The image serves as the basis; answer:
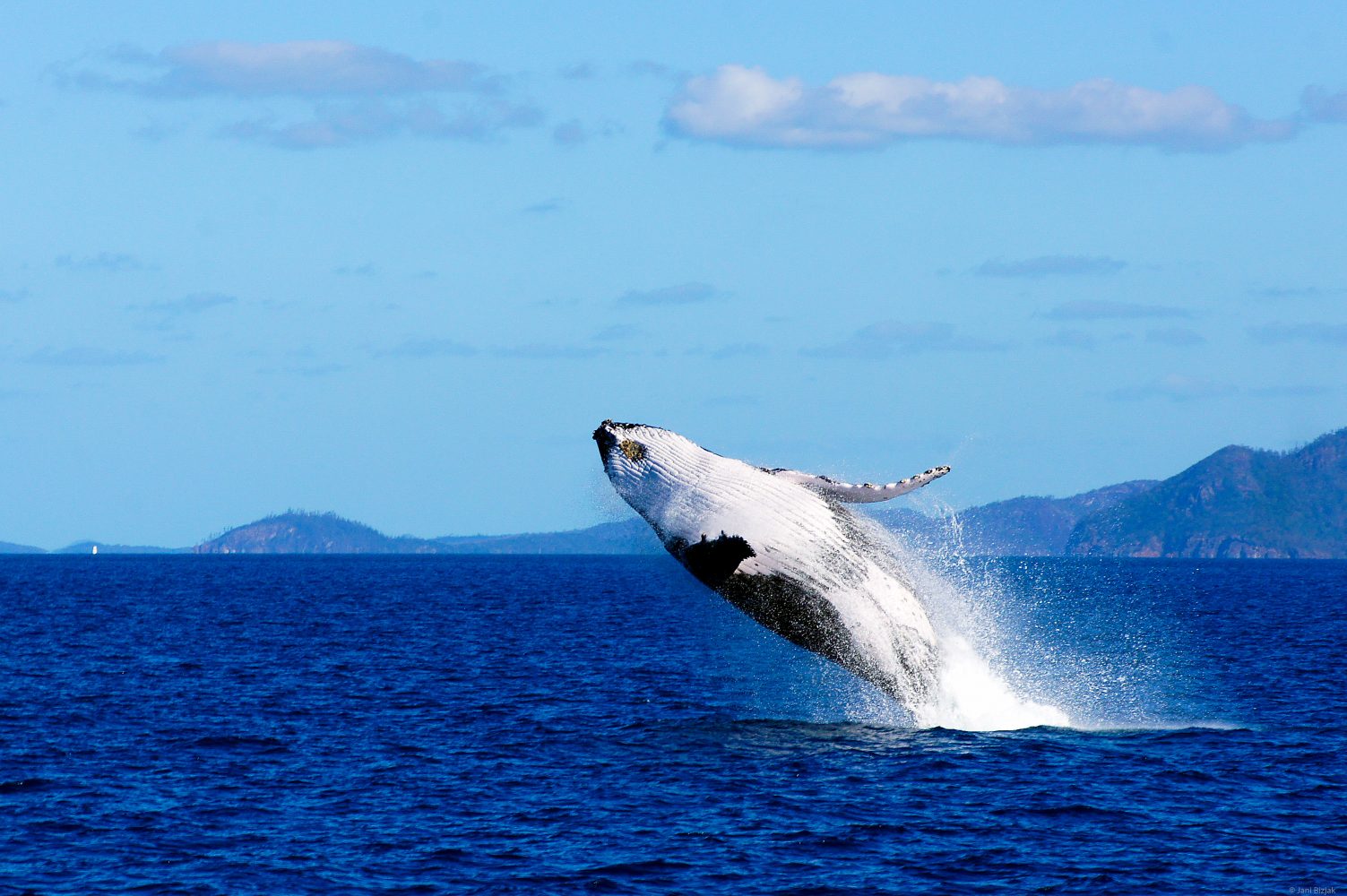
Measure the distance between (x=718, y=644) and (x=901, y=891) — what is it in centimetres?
3994

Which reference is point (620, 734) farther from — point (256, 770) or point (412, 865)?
point (412, 865)

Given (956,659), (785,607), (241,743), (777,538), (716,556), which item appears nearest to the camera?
(716,556)

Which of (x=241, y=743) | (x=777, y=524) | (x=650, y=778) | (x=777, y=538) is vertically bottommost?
(x=241, y=743)

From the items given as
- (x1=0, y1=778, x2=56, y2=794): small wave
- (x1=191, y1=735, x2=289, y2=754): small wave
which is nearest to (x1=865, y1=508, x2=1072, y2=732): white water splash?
(x1=191, y1=735, x2=289, y2=754): small wave

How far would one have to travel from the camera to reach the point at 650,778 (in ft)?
92.8

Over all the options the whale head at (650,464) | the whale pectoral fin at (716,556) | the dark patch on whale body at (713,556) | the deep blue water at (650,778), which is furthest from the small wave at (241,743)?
the whale pectoral fin at (716,556)

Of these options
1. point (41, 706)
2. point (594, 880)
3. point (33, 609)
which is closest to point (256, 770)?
point (594, 880)

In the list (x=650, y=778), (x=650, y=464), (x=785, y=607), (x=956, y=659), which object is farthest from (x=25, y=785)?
(x=956, y=659)

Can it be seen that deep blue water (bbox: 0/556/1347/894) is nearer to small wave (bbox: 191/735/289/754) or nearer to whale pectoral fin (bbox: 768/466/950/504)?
small wave (bbox: 191/735/289/754)

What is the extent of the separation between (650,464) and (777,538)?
2245mm

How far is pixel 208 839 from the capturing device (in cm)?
2378

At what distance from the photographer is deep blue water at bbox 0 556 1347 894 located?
22.0 m

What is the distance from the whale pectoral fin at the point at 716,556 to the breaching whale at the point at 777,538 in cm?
2

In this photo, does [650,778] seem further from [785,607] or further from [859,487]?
[859,487]
